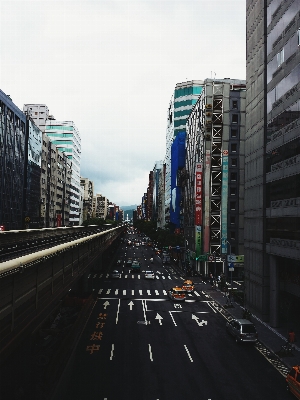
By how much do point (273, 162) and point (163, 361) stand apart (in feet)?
76.5

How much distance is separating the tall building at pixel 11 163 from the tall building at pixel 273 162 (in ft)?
191

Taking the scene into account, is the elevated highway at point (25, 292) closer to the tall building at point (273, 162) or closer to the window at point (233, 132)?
the tall building at point (273, 162)

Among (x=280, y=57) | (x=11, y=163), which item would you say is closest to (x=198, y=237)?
(x=280, y=57)

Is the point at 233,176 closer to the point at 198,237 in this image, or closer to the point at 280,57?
the point at 198,237

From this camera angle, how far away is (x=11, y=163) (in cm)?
8988

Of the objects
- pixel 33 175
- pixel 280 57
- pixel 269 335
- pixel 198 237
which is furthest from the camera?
pixel 33 175

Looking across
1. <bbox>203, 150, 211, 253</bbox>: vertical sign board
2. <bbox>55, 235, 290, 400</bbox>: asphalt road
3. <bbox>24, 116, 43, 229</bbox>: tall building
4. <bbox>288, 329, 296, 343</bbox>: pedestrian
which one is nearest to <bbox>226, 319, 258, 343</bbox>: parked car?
<bbox>55, 235, 290, 400</bbox>: asphalt road

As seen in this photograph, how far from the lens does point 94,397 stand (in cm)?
2102

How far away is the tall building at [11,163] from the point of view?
83000mm

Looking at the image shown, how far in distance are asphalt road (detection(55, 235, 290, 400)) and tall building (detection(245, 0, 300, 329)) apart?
23.8 feet

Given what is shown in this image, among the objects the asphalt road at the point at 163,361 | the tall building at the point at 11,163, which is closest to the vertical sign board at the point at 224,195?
the asphalt road at the point at 163,361

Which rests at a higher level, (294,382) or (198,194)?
(198,194)

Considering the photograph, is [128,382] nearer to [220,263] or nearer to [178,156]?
[220,263]

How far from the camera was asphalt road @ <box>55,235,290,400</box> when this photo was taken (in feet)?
72.4
